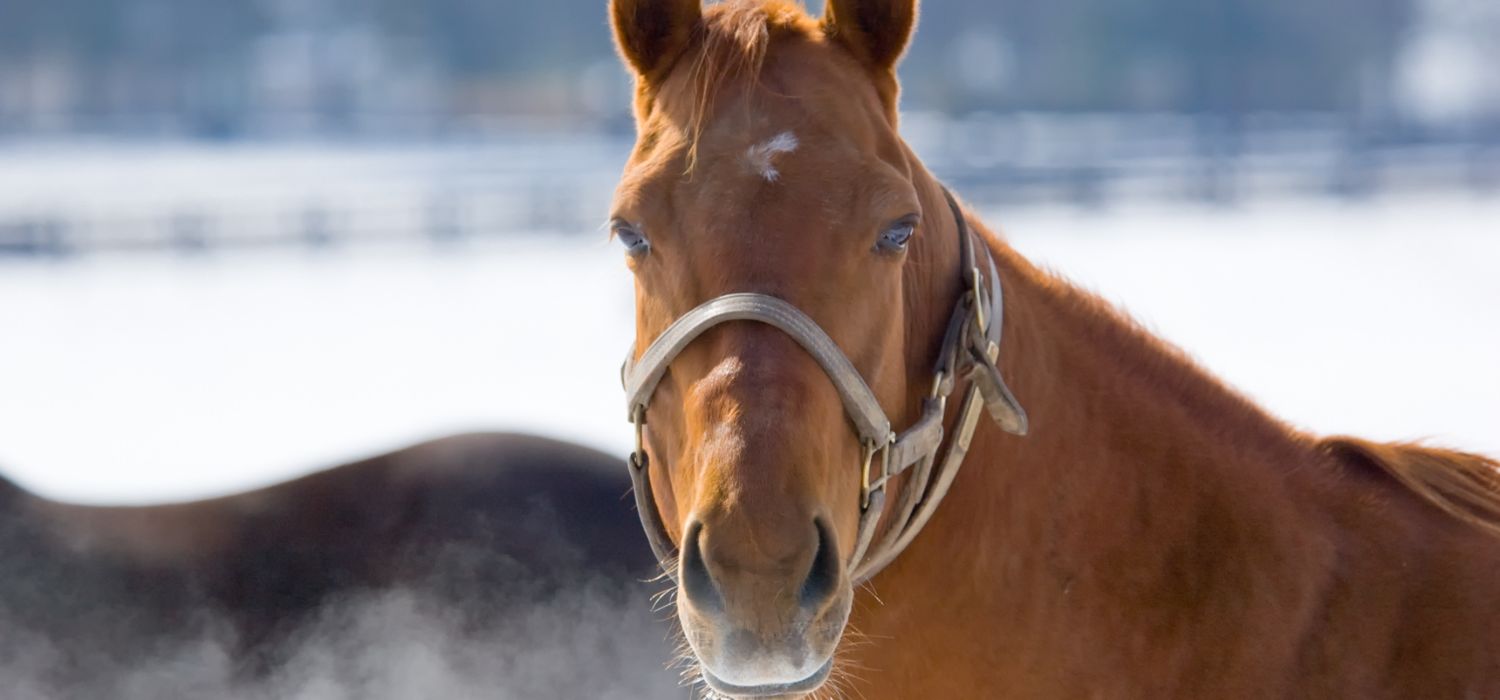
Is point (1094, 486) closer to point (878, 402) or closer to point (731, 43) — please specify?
point (878, 402)

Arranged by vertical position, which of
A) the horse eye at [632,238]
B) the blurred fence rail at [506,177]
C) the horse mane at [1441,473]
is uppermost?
the horse eye at [632,238]

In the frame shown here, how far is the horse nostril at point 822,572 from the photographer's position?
181 centimetres

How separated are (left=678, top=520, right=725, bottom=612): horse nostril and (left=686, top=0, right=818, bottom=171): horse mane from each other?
58cm

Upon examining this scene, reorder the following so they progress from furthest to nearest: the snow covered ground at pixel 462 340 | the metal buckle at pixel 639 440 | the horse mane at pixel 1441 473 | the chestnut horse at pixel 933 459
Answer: the snow covered ground at pixel 462 340
the horse mane at pixel 1441 473
the metal buckle at pixel 639 440
the chestnut horse at pixel 933 459

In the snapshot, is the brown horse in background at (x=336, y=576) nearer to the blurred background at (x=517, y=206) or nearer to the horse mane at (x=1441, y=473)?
the blurred background at (x=517, y=206)

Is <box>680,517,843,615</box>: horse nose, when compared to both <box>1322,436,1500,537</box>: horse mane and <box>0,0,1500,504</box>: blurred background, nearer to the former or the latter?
<box>1322,436,1500,537</box>: horse mane

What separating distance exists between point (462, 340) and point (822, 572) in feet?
33.7

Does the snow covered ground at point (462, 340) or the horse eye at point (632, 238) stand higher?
the horse eye at point (632, 238)

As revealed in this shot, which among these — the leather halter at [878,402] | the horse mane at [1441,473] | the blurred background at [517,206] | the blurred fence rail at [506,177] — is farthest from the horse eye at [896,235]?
the blurred fence rail at [506,177]

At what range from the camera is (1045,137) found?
33469 millimetres

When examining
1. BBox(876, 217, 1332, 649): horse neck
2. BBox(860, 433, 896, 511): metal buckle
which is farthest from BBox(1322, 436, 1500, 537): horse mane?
BBox(860, 433, 896, 511): metal buckle

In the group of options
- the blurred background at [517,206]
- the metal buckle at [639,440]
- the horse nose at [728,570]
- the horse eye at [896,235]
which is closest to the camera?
the horse nose at [728,570]

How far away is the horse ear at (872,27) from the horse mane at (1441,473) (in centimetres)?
111

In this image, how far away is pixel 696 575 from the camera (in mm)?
1820
